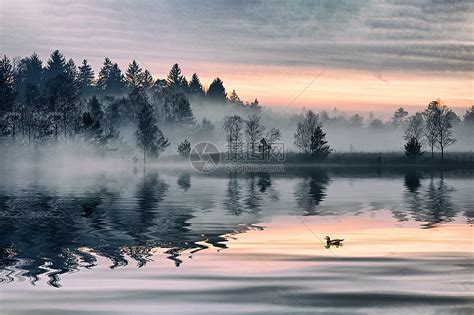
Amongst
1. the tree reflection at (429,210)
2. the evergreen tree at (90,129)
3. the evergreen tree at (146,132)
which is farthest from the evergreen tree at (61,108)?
the tree reflection at (429,210)

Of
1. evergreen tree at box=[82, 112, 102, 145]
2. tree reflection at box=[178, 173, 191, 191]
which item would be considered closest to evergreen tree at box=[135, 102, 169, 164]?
evergreen tree at box=[82, 112, 102, 145]

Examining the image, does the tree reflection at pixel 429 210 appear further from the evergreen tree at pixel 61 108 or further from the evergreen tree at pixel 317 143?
the evergreen tree at pixel 61 108

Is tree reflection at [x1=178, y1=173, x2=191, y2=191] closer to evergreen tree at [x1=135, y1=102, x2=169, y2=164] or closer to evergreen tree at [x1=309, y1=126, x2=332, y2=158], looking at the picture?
evergreen tree at [x1=135, y1=102, x2=169, y2=164]

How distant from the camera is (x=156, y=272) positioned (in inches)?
827

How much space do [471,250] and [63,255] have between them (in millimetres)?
15557

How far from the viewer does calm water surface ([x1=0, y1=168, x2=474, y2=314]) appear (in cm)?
1720

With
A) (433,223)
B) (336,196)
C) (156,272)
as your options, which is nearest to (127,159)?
(336,196)

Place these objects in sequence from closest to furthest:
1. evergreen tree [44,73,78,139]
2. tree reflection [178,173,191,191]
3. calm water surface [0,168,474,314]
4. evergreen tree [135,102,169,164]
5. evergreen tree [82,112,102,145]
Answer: calm water surface [0,168,474,314]
tree reflection [178,173,191,191]
evergreen tree [82,112,102,145]
evergreen tree [135,102,169,164]
evergreen tree [44,73,78,139]

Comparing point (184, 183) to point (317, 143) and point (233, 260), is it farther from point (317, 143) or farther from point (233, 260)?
point (317, 143)

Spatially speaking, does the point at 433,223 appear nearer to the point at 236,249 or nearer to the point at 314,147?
the point at 236,249

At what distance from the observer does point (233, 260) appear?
23.4 m

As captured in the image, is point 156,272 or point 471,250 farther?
point 471,250

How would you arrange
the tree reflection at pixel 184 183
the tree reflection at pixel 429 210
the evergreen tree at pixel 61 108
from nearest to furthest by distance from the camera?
the tree reflection at pixel 429 210 → the tree reflection at pixel 184 183 → the evergreen tree at pixel 61 108

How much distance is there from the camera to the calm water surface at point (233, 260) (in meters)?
17.2
